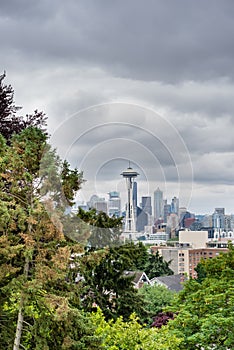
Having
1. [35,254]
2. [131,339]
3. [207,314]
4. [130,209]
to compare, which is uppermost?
[130,209]

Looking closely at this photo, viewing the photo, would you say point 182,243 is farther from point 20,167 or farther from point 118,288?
point 20,167

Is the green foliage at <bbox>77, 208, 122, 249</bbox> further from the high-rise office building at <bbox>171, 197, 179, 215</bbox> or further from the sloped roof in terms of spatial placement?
the sloped roof

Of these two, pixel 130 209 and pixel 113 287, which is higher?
pixel 130 209

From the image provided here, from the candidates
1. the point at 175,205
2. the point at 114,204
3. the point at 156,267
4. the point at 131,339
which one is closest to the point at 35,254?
the point at 131,339

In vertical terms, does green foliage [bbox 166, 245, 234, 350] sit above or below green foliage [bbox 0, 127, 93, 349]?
below

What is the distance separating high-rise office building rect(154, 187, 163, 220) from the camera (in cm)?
1515

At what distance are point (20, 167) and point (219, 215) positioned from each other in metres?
A: 38.8

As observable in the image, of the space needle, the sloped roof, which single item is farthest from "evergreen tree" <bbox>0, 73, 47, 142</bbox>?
the sloped roof

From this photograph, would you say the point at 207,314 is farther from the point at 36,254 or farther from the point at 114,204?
the point at 36,254

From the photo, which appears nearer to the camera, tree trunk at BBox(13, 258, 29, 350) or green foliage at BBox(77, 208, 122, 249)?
tree trunk at BBox(13, 258, 29, 350)

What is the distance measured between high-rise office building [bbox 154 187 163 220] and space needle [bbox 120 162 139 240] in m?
0.91

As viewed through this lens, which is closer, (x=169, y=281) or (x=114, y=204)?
(x=114, y=204)

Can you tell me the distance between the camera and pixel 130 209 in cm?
1695

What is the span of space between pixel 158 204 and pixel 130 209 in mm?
1608
